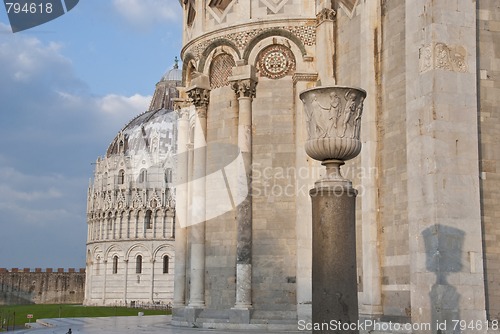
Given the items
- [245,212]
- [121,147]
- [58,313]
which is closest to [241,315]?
[245,212]

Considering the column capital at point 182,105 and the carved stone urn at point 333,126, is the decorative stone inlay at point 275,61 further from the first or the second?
the carved stone urn at point 333,126

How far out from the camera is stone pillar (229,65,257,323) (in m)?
22.2

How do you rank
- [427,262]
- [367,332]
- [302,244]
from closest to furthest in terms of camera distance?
[427,262]
[367,332]
[302,244]

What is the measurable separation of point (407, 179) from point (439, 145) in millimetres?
1484

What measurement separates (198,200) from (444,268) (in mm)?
11220

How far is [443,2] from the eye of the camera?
1606cm

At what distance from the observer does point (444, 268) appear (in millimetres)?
14984

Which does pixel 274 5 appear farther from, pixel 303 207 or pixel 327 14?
pixel 303 207

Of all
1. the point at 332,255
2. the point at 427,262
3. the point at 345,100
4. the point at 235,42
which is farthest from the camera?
the point at 235,42

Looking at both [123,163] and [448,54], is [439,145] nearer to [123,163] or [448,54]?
[448,54]

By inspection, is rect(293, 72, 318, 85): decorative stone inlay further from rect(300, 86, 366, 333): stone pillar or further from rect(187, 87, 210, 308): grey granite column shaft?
rect(300, 86, 366, 333): stone pillar

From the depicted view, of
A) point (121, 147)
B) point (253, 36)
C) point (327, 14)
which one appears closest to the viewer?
point (327, 14)

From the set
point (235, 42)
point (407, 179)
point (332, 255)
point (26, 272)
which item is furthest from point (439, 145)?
point (26, 272)

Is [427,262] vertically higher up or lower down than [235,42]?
lower down
